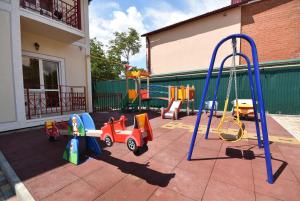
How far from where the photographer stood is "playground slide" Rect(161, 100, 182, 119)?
700 centimetres

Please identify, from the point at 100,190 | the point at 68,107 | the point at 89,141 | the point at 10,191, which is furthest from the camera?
the point at 68,107

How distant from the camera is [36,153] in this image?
3.28m

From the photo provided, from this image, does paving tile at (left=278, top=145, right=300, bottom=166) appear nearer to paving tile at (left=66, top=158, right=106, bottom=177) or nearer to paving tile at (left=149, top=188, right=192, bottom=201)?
paving tile at (left=149, top=188, right=192, bottom=201)

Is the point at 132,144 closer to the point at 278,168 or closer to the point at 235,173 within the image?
the point at 235,173

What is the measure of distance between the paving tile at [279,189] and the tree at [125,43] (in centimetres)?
2913

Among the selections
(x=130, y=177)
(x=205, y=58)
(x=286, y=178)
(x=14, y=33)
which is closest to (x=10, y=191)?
(x=130, y=177)

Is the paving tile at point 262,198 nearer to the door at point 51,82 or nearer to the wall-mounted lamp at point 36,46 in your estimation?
the door at point 51,82

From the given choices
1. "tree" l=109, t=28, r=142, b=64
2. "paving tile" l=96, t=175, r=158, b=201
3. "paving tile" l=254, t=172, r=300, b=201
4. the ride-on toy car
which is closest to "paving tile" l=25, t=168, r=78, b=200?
"paving tile" l=96, t=175, r=158, b=201

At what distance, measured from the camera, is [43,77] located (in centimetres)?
685

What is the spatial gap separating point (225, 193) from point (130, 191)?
1.19 m

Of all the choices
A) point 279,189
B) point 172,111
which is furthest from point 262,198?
point 172,111

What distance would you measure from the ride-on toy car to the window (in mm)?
5526

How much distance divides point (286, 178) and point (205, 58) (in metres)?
11.1

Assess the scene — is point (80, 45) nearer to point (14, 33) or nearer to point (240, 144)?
point (14, 33)
